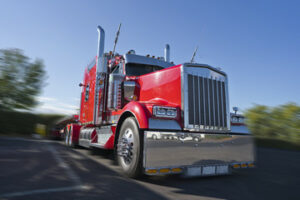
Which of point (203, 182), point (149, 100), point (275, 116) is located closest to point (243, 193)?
point (203, 182)

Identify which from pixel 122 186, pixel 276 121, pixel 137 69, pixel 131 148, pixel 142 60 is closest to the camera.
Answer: pixel 122 186

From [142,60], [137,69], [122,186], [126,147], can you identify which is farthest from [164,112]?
[142,60]

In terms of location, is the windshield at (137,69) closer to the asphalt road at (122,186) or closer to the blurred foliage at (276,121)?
the asphalt road at (122,186)

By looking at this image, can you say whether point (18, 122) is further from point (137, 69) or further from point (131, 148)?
point (131, 148)

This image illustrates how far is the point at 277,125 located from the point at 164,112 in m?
15.4

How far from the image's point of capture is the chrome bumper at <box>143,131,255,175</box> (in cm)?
356

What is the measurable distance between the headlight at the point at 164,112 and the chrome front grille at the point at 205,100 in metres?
0.25

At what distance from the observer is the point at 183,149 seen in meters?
3.73

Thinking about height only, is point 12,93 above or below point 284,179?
above

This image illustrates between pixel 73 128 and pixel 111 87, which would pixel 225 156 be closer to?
pixel 111 87

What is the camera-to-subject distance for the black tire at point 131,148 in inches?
148

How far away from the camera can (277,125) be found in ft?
53.5

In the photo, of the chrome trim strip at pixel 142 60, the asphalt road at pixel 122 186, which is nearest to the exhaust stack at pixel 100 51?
the chrome trim strip at pixel 142 60

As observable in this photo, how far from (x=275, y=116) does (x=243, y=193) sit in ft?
51.4
